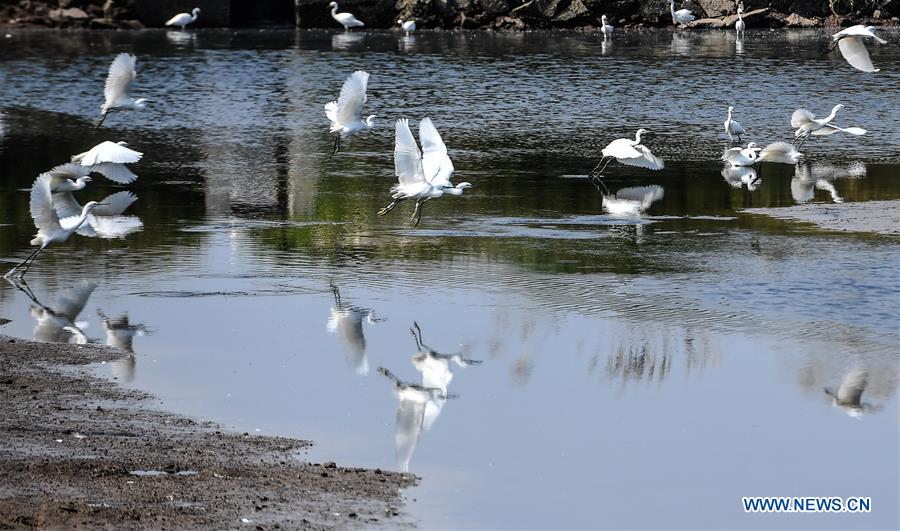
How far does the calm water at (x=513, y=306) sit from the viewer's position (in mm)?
8656

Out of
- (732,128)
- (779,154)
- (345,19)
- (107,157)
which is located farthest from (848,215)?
(345,19)

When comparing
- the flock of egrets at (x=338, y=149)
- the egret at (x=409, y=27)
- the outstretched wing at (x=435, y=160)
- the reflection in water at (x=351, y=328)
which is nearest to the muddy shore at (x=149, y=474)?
the reflection in water at (x=351, y=328)

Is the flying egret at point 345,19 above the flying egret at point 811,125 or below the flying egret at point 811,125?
above

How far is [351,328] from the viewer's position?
38.7 ft

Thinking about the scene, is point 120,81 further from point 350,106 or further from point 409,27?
point 409,27

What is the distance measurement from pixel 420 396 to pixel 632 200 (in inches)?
314

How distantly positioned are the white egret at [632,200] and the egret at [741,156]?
4.63 ft

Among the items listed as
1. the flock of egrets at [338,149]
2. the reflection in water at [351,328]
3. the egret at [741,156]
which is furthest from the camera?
the egret at [741,156]

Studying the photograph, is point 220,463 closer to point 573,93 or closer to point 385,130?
point 385,130

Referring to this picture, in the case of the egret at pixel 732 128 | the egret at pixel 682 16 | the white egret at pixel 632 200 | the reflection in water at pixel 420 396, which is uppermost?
the egret at pixel 682 16

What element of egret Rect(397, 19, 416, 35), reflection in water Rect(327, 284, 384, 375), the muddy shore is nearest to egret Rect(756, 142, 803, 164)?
reflection in water Rect(327, 284, 384, 375)

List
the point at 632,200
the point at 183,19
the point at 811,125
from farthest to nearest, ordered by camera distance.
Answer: the point at 183,19 → the point at 811,125 → the point at 632,200

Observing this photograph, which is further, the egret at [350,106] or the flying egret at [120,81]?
the flying egret at [120,81]

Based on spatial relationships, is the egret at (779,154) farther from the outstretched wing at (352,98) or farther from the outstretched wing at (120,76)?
the outstretched wing at (120,76)
